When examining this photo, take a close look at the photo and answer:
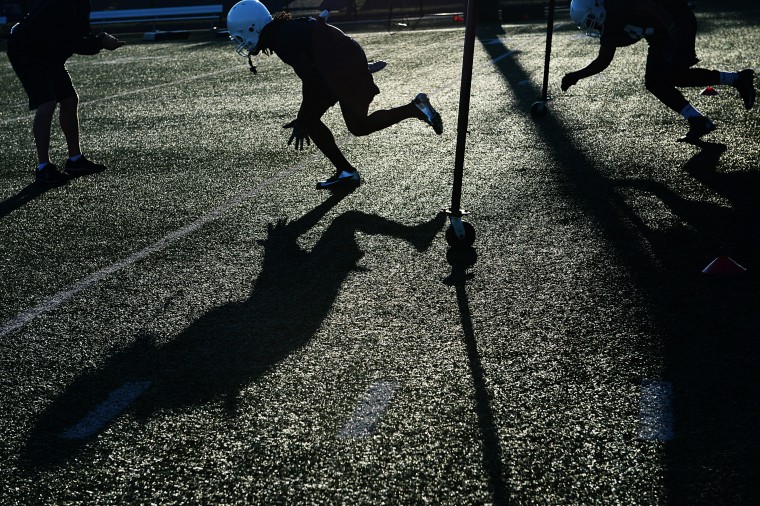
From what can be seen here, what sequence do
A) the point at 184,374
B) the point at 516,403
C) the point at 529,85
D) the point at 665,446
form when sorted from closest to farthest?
1. the point at 665,446
2. the point at 516,403
3. the point at 184,374
4. the point at 529,85

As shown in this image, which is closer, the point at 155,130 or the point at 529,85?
the point at 155,130

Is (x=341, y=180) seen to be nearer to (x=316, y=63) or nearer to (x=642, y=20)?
(x=316, y=63)

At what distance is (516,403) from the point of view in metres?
3.71

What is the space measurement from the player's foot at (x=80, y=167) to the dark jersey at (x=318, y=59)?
8.11ft

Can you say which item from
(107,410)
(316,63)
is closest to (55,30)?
(316,63)

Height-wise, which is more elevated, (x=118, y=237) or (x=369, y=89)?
(x=369, y=89)

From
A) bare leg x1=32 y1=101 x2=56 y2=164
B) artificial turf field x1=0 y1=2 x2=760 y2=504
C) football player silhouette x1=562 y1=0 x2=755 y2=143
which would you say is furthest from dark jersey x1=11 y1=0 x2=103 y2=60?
football player silhouette x1=562 y1=0 x2=755 y2=143

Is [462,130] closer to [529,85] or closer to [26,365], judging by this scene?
[26,365]

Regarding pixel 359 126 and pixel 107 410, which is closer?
pixel 107 410

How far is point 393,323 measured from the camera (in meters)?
4.64

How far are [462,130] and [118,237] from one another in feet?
9.03

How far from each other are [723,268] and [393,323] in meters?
1.93

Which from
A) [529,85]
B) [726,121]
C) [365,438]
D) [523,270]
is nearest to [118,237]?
[523,270]

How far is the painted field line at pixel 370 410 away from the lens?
3.56 metres
